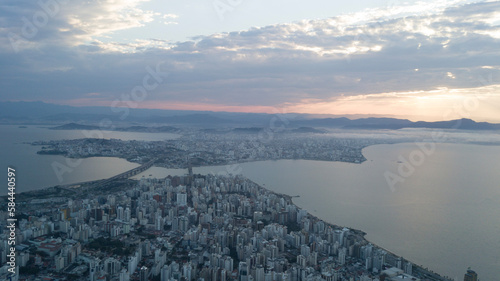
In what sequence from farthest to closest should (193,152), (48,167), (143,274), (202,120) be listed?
(202,120), (193,152), (48,167), (143,274)

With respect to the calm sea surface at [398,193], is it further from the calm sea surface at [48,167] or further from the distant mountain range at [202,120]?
the distant mountain range at [202,120]

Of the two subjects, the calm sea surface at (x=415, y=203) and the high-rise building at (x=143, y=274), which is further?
the calm sea surface at (x=415, y=203)

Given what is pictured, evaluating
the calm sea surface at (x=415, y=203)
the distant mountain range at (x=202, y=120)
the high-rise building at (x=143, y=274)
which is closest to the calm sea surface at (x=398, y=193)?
the calm sea surface at (x=415, y=203)

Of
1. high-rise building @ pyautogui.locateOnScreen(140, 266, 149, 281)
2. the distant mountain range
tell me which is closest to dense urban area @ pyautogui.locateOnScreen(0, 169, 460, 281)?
high-rise building @ pyautogui.locateOnScreen(140, 266, 149, 281)

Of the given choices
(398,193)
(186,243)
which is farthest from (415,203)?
(186,243)

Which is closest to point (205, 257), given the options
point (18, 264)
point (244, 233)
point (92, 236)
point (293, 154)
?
point (244, 233)

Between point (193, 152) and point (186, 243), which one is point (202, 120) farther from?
point (186, 243)

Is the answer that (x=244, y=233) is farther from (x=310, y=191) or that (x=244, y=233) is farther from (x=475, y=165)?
(x=475, y=165)

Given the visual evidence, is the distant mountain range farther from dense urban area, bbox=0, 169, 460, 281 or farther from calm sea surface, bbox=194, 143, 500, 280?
dense urban area, bbox=0, 169, 460, 281
